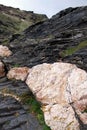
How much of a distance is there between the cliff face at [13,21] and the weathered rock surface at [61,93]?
2852 centimetres

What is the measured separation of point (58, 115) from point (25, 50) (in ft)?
58.8

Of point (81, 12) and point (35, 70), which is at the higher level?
point (81, 12)

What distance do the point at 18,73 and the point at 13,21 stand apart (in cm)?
7188

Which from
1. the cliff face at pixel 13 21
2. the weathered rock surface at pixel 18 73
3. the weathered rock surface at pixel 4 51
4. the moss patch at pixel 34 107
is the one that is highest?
the cliff face at pixel 13 21

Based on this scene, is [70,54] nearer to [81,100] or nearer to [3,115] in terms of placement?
[81,100]

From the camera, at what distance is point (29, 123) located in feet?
74.6

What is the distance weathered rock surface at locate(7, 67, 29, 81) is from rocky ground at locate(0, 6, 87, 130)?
0.63 meters

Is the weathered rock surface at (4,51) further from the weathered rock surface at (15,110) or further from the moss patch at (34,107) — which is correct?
the moss patch at (34,107)

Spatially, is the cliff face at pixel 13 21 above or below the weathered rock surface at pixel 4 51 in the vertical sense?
above

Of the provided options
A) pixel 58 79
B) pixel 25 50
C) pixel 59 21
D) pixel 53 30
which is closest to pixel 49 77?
pixel 58 79

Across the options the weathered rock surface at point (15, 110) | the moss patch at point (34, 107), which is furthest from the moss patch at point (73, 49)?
the moss patch at point (34, 107)

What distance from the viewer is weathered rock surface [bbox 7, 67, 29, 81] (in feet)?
101

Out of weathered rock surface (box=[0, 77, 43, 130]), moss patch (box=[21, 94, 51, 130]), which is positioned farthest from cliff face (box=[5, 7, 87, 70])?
moss patch (box=[21, 94, 51, 130])

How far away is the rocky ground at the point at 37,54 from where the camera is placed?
2350cm
